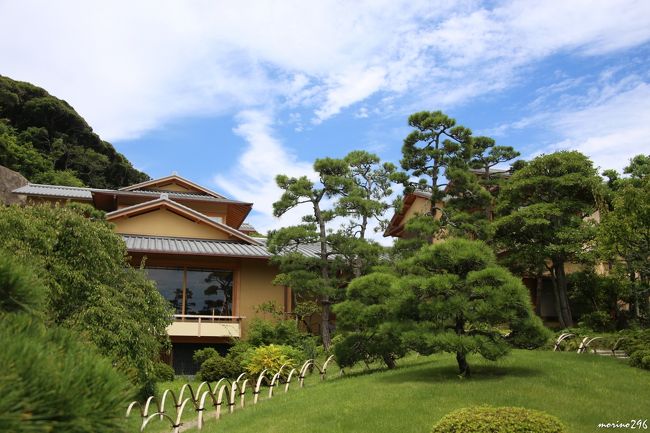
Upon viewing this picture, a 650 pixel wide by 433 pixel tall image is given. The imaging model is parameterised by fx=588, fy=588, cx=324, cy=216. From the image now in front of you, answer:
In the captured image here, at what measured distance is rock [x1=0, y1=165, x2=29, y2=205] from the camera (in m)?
29.3

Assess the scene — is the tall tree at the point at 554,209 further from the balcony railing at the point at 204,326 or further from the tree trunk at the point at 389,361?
the balcony railing at the point at 204,326

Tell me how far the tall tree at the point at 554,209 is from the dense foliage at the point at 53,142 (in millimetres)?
30082

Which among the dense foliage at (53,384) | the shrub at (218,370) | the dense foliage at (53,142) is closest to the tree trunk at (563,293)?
the shrub at (218,370)

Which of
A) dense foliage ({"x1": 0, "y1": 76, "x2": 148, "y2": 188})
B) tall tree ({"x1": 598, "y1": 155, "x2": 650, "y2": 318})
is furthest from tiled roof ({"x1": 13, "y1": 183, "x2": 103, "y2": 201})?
tall tree ({"x1": 598, "y1": 155, "x2": 650, "y2": 318})

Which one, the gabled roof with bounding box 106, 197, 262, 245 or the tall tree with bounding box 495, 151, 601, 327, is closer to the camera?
the tall tree with bounding box 495, 151, 601, 327

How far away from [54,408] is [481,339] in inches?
413

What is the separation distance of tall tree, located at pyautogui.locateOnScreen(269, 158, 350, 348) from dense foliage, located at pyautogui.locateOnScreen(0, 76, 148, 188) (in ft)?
80.2

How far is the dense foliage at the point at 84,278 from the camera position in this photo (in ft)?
35.4

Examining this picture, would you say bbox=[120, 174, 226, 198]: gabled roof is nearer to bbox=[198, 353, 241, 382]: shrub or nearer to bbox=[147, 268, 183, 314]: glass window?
bbox=[147, 268, 183, 314]: glass window

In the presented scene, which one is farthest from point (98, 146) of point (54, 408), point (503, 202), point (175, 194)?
point (54, 408)

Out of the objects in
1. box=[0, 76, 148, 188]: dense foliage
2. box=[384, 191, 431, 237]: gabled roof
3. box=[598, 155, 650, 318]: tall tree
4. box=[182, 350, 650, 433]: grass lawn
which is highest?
box=[0, 76, 148, 188]: dense foliage

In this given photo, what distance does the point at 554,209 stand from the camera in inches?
774

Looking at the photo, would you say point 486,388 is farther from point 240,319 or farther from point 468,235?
point 240,319

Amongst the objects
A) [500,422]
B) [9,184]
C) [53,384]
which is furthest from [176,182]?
[53,384]
